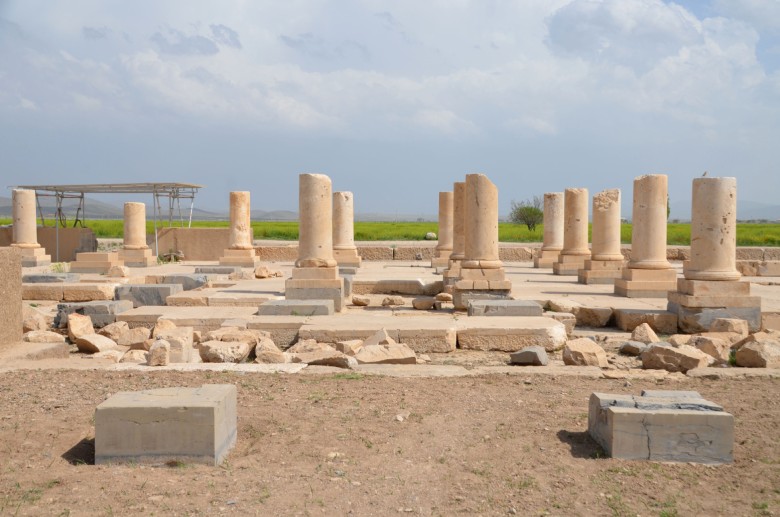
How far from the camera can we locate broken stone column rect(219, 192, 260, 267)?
23.2 meters

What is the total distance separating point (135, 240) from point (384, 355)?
17.9 m

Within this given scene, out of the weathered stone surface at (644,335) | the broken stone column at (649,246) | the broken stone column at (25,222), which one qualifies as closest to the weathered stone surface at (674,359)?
the weathered stone surface at (644,335)

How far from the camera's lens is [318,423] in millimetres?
5469

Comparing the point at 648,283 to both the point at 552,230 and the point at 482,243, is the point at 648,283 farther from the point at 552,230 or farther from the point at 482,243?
the point at 552,230

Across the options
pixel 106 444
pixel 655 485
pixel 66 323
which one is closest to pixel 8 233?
pixel 66 323

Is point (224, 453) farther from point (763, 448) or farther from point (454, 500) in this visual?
point (763, 448)

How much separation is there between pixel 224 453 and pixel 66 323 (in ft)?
24.9

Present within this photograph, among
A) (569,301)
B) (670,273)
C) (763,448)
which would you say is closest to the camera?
(763,448)

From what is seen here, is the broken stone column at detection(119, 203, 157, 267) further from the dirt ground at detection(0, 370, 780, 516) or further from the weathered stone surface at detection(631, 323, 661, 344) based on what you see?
the dirt ground at detection(0, 370, 780, 516)

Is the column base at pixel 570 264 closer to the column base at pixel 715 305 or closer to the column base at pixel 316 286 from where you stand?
the column base at pixel 715 305

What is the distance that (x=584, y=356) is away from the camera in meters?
8.20

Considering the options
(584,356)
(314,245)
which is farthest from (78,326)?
(584,356)

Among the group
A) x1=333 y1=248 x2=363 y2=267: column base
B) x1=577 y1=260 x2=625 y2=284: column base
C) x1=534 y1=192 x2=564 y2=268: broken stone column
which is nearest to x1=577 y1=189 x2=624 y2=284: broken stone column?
x1=577 y1=260 x2=625 y2=284: column base

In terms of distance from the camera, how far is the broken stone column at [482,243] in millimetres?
13000
